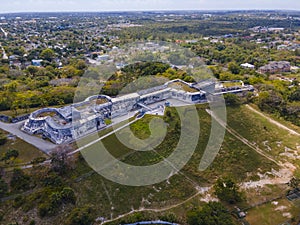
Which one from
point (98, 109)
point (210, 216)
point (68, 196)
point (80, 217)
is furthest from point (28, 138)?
point (210, 216)

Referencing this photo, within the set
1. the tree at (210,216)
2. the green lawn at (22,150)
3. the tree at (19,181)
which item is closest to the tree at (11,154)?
the green lawn at (22,150)

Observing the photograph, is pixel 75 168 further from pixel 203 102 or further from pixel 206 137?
pixel 203 102

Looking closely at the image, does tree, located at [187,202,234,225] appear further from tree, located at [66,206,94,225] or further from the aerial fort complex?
the aerial fort complex

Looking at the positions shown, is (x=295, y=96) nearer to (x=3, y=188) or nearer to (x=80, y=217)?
(x=80, y=217)

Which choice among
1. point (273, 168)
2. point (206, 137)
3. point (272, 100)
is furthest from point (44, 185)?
point (272, 100)

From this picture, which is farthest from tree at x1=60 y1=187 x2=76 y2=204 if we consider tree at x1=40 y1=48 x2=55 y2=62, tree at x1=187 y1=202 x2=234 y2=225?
tree at x1=40 y1=48 x2=55 y2=62
